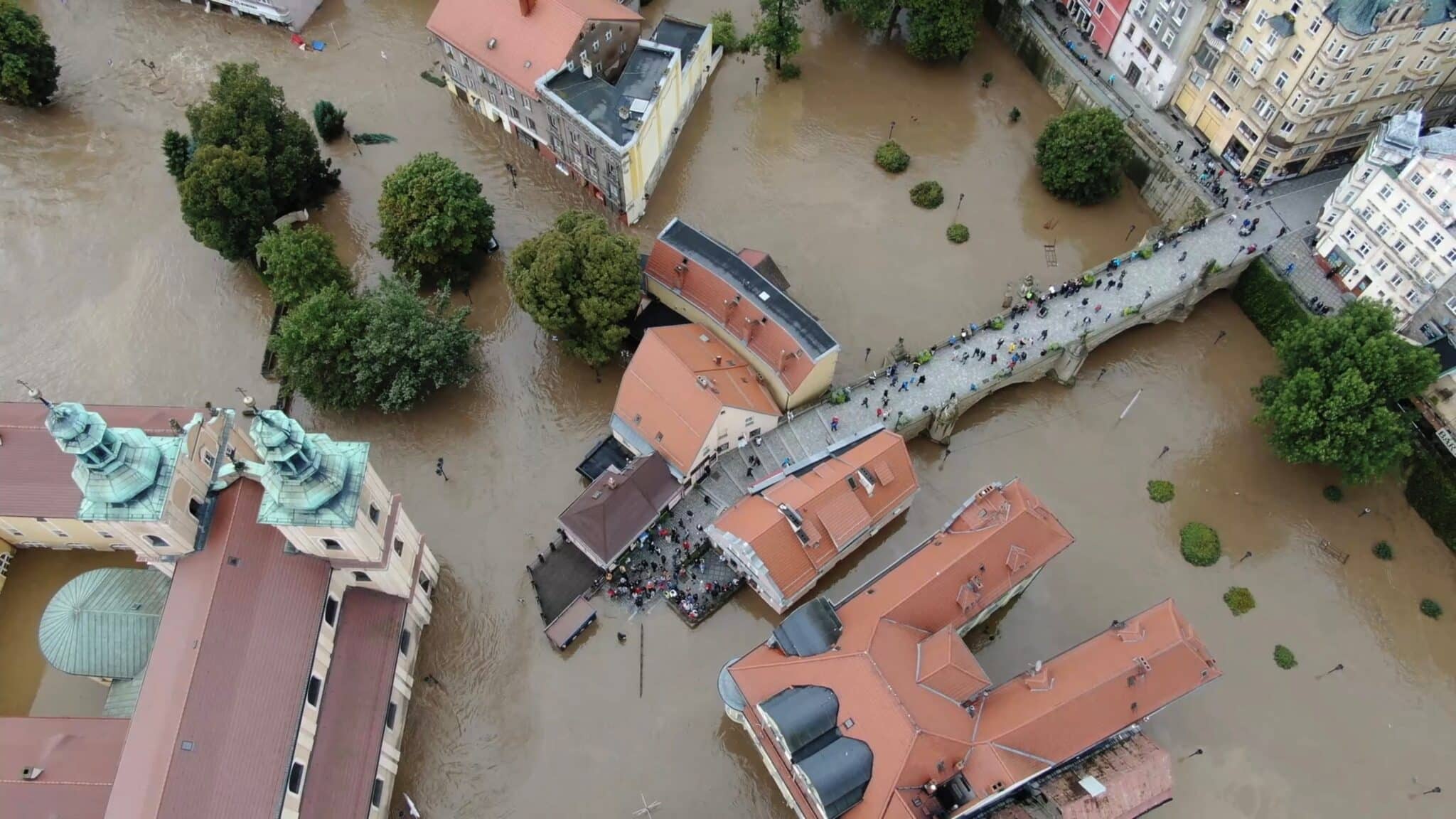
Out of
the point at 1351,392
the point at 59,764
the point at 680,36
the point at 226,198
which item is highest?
the point at 680,36

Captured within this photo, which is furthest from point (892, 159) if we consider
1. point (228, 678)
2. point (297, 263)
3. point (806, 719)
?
point (228, 678)

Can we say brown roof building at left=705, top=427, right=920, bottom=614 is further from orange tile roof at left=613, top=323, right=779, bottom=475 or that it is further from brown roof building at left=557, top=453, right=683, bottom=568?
orange tile roof at left=613, top=323, right=779, bottom=475

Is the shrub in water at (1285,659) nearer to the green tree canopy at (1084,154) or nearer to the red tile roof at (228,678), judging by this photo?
the green tree canopy at (1084,154)

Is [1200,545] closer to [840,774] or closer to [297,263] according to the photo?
[840,774]

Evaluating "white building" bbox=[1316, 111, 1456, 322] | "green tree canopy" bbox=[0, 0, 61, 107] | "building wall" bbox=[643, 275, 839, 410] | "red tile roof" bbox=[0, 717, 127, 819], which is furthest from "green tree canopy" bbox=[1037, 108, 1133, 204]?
"green tree canopy" bbox=[0, 0, 61, 107]

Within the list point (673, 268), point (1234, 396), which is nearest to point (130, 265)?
point (673, 268)

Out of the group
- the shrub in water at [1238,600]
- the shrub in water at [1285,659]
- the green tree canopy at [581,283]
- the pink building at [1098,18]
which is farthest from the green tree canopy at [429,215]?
the shrub in water at [1285,659]
